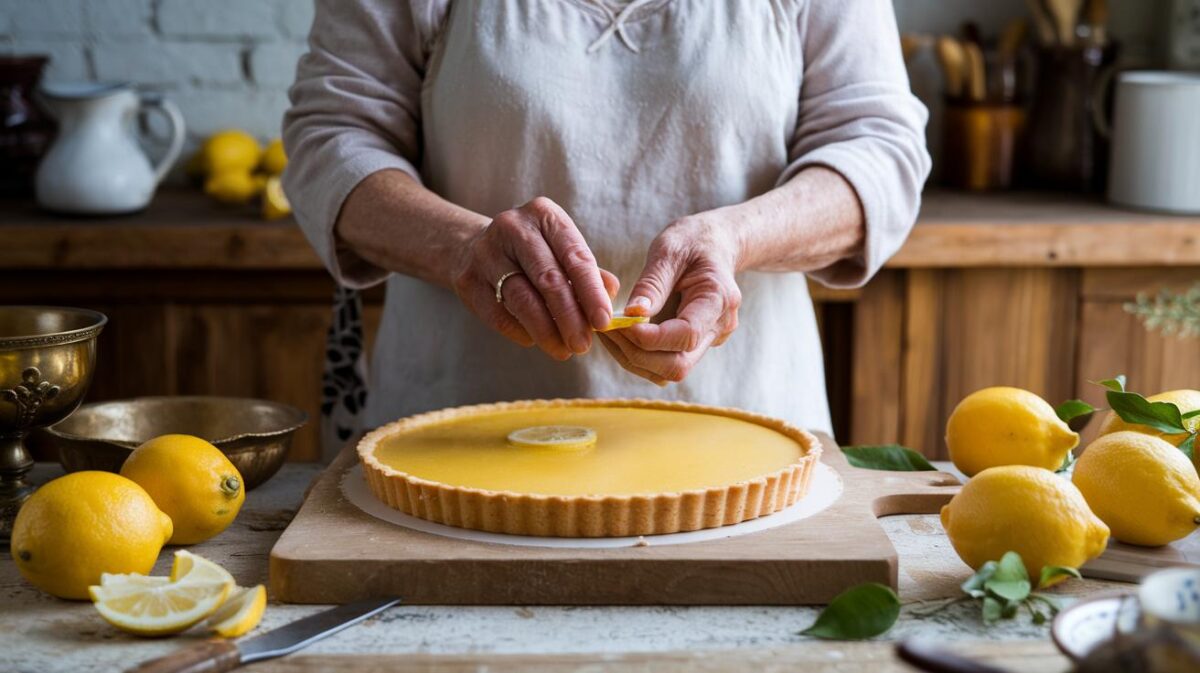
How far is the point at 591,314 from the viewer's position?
1214mm

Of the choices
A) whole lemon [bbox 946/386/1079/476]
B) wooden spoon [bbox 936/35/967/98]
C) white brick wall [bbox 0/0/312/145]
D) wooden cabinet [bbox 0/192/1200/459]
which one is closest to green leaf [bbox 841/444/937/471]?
whole lemon [bbox 946/386/1079/476]

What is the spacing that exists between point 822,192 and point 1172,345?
4.68ft

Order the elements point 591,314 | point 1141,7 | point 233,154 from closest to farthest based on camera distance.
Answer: point 591,314, point 233,154, point 1141,7

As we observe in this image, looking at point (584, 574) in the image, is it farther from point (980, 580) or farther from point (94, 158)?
A: point (94, 158)

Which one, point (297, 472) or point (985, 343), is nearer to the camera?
point (297, 472)

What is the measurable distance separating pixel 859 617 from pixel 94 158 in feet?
6.75

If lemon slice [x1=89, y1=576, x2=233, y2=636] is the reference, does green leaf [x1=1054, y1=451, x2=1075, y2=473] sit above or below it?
below

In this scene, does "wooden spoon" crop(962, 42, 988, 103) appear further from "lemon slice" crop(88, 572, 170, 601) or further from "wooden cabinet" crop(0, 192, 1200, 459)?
"lemon slice" crop(88, 572, 170, 601)

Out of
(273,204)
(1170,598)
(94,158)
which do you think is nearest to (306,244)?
(273,204)

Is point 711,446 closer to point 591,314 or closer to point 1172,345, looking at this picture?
point 591,314

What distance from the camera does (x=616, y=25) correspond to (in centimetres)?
153

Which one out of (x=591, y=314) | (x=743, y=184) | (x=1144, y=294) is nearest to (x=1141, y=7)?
(x=1144, y=294)

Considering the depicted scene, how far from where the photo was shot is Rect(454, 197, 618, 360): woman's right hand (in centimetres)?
123

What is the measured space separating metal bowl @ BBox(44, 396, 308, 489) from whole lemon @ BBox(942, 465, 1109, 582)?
69cm
